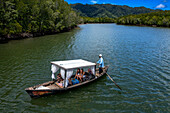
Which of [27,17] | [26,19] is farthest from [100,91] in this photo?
[27,17]

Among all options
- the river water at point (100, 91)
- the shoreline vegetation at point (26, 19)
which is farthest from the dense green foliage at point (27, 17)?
the river water at point (100, 91)

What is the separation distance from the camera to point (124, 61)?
26.7 m

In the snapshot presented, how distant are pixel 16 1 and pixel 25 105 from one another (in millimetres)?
52106

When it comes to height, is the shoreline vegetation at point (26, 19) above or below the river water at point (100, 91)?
above

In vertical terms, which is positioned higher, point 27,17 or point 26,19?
point 27,17

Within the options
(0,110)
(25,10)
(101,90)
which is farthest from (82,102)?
(25,10)

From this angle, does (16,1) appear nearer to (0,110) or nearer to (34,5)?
(34,5)

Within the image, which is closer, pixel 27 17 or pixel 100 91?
pixel 100 91

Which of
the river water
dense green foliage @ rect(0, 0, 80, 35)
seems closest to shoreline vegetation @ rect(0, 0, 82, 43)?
dense green foliage @ rect(0, 0, 80, 35)

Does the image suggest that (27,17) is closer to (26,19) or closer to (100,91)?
(26,19)

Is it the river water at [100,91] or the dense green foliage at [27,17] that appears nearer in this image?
the river water at [100,91]

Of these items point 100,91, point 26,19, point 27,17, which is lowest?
point 100,91

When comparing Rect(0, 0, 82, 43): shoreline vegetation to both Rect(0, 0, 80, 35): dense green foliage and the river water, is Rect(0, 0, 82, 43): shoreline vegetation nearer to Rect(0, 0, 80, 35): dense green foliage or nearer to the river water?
Rect(0, 0, 80, 35): dense green foliage

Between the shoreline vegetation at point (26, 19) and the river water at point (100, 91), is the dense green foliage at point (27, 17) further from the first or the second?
the river water at point (100, 91)
